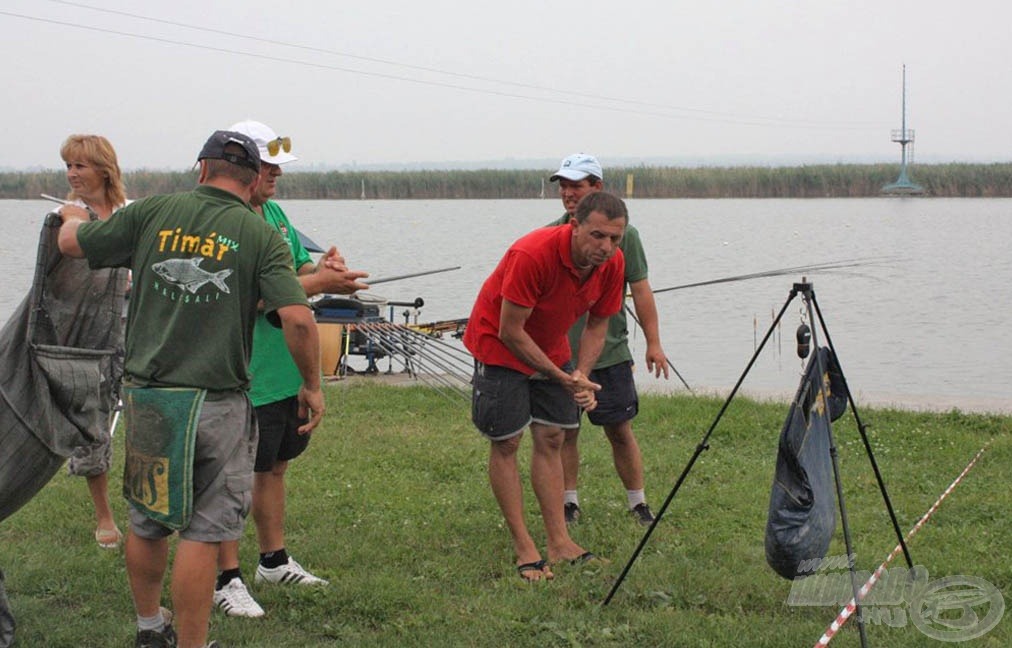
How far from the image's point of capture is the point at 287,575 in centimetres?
503

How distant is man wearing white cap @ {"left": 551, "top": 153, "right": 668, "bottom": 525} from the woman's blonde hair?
A: 82.5 inches

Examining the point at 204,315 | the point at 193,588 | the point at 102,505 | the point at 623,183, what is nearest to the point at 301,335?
the point at 204,315

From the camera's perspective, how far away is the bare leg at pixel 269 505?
501 cm

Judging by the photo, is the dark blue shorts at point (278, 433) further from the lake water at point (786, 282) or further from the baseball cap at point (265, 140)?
the lake water at point (786, 282)

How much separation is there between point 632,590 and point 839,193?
164 ft

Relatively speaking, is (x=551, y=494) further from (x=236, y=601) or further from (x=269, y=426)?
(x=236, y=601)

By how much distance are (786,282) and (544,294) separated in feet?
69.2

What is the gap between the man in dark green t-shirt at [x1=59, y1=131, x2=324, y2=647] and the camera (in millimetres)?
3855

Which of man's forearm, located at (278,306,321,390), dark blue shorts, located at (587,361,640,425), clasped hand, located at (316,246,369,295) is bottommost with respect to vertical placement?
dark blue shorts, located at (587,361,640,425)

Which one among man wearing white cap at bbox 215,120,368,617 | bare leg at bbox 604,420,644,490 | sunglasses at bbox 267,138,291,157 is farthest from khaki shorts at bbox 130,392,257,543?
bare leg at bbox 604,420,644,490

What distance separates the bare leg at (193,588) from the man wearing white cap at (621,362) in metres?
2.45

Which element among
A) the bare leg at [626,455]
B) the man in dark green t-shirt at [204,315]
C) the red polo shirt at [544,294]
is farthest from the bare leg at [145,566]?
the bare leg at [626,455]

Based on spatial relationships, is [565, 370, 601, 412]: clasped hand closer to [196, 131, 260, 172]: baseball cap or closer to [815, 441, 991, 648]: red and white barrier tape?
[815, 441, 991, 648]: red and white barrier tape

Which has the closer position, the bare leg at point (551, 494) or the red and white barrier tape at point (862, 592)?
the red and white barrier tape at point (862, 592)
